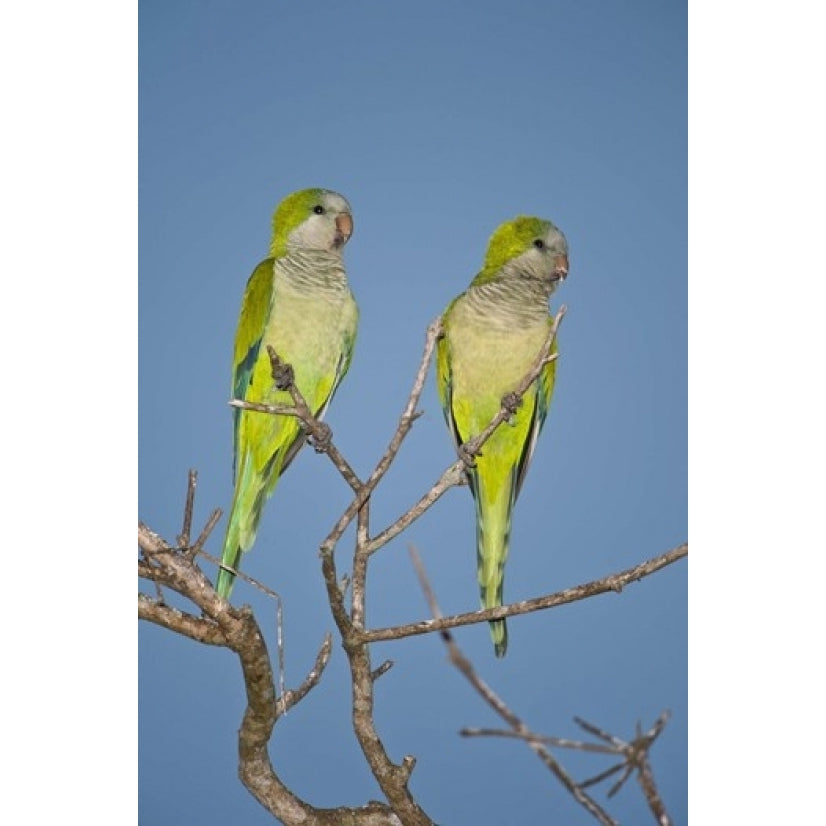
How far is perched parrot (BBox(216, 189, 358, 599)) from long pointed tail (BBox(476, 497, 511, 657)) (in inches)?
17.7

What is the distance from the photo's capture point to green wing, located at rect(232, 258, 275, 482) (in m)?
2.08

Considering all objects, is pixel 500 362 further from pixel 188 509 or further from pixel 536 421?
pixel 188 509

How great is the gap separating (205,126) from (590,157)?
2.82 feet

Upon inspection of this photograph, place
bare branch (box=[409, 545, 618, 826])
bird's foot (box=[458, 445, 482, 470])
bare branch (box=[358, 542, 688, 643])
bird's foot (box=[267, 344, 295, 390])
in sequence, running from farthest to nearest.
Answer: bird's foot (box=[458, 445, 482, 470]) → bird's foot (box=[267, 344, 295, 390]) → bare branch (box=[358, 542, 688, 643]) → bare branch (box=[409, 545, 618, 826])

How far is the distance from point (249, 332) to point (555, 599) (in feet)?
2.96

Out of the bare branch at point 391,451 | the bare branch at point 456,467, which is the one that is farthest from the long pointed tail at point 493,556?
the bare branch at point 391,451

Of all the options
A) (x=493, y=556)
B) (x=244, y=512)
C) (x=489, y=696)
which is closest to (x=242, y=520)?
(x=244, y=512)

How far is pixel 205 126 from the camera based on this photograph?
2.09 metres

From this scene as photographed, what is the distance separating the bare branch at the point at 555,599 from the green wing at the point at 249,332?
23.5 inches

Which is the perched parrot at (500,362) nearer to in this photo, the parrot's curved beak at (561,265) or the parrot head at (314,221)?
the parrot's curved beak at (561,265)

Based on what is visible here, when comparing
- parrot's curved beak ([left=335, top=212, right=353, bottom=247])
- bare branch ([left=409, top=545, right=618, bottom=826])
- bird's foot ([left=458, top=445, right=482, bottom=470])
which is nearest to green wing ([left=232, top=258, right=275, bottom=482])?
parrot's curved beak ([left=335, top=212, right=353, bottom=247])

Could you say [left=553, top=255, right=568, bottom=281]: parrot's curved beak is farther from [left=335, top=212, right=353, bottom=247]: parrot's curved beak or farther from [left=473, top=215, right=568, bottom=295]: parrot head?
[left=335, top=212, right=353, bottom=247]: parrot's curved beak
